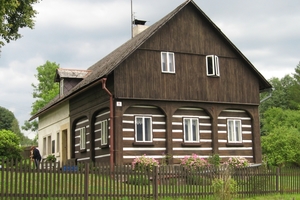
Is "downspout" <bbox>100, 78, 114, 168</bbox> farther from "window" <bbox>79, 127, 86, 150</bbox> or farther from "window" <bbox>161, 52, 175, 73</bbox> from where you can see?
"window" <bbox>79, 127, 86, 150</bbox>

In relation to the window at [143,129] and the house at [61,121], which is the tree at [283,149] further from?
the window at [143,129]

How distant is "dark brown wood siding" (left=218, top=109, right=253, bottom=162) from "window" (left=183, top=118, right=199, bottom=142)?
150 cm

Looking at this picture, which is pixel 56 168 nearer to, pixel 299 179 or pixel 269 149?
pixel 299 179

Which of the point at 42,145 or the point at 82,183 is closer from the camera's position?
the point at 82,183

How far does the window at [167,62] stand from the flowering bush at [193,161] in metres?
4.75

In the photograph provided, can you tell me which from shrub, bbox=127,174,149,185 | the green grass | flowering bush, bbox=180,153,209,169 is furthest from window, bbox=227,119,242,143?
shrub, bbox=127,174,149,185

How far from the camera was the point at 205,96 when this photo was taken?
27891 mm

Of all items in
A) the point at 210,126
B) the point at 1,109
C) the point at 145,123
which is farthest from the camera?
the point at 1,109

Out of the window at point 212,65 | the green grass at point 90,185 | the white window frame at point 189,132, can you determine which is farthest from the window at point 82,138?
the green grass at point 90,185

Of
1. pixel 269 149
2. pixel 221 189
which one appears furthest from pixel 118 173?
pixel 269 149

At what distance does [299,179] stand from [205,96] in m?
7.59

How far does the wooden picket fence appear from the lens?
16172 millimetres

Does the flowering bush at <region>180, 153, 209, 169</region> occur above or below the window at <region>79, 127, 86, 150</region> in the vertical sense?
below

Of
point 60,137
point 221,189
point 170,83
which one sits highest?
point 170,83
